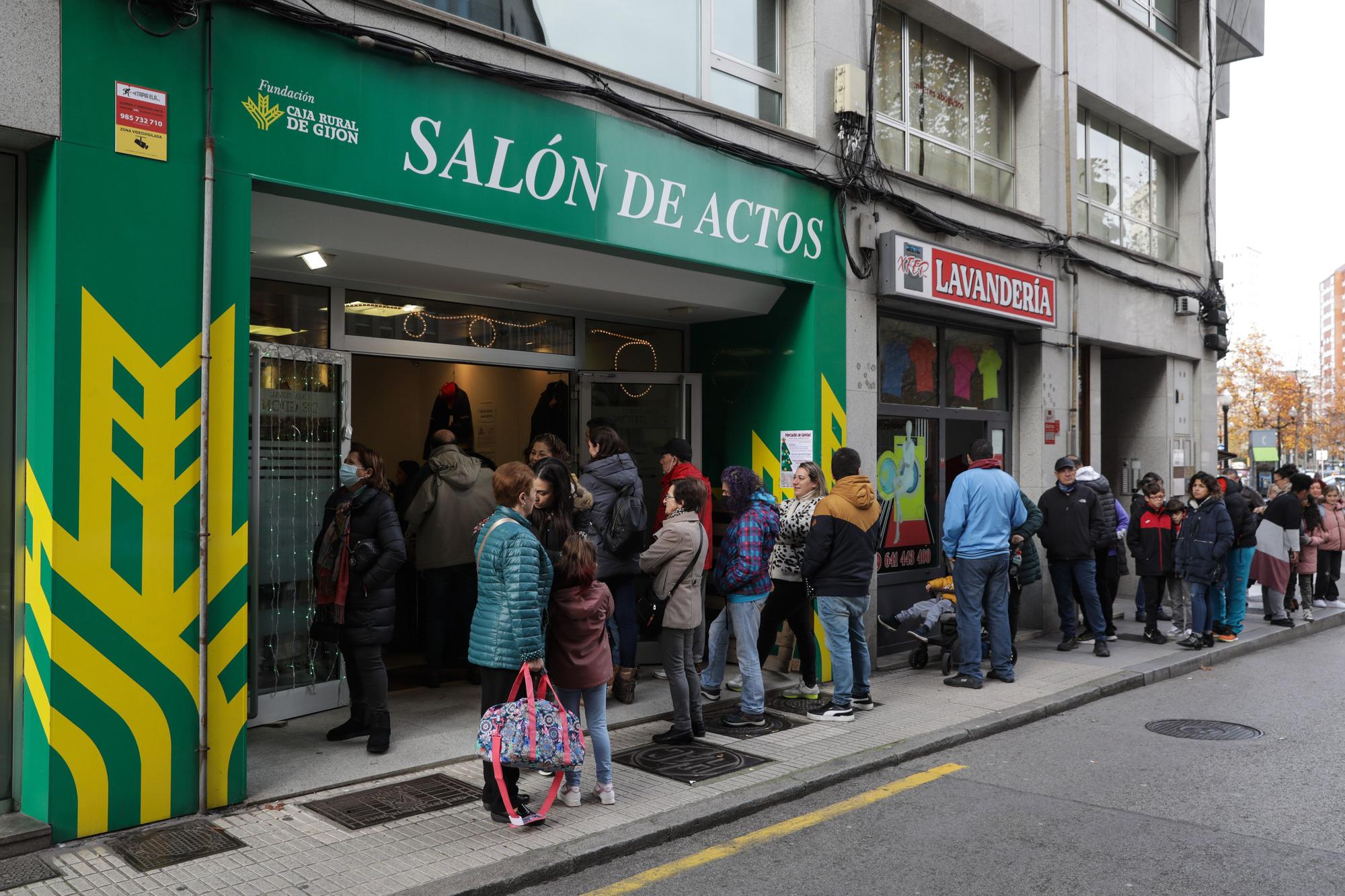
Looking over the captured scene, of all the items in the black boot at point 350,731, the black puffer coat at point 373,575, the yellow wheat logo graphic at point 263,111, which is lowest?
the black boot at point 350,731

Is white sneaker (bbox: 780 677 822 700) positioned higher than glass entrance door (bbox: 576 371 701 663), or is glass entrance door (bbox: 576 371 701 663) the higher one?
glass entrance door (bbox: 576 371 701 663)

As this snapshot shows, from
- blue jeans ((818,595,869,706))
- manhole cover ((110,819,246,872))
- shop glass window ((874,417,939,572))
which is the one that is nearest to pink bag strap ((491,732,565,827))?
manhole cover ((110,819,246,872))

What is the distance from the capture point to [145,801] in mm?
4887

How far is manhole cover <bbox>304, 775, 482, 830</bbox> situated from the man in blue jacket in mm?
4617

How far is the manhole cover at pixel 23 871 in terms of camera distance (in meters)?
4.20

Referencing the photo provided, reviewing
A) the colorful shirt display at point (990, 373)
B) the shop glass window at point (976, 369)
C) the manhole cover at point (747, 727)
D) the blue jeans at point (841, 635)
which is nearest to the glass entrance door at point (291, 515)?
the manhole cover at point (747, 727)

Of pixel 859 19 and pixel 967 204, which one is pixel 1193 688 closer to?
pixel 967 204

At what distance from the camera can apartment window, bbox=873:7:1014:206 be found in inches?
401

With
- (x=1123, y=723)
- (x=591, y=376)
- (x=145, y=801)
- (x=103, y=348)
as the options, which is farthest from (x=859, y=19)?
(x=145, y=801)

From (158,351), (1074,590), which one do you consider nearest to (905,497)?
(1074,590)

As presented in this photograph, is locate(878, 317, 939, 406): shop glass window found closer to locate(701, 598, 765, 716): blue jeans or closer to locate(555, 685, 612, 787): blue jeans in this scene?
locate(701, 598, 765, 716): blue jeans

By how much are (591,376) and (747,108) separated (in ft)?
8.85

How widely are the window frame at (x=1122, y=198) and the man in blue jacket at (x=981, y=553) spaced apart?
514 centimetres

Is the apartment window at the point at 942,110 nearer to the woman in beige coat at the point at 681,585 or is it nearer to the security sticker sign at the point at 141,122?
the woman in beige coat at the point at 681,585
